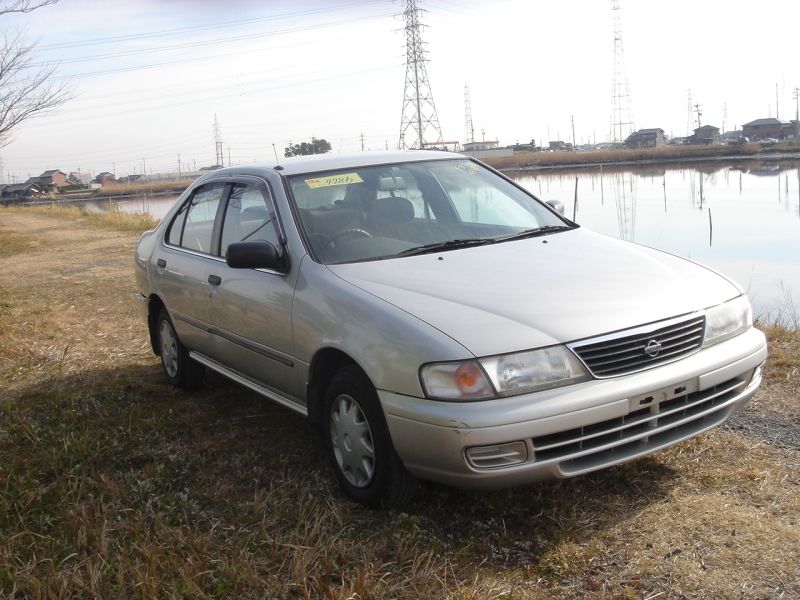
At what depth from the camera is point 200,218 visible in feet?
18.5

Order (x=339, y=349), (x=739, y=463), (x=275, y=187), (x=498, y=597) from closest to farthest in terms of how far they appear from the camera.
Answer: (x=498, y=597), (x=339, y=349), (x=739, y=463), (x=275, y=187)

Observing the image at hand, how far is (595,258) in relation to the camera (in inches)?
164

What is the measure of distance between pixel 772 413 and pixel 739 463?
873 mm

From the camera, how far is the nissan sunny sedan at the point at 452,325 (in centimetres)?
326

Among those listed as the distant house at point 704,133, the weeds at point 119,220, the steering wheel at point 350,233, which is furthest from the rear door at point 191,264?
the distant house at point 704,133

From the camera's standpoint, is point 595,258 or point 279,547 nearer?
point 279,547

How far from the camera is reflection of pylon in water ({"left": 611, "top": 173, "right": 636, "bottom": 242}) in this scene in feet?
72.6

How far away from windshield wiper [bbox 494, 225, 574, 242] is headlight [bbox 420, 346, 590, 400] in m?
1.37

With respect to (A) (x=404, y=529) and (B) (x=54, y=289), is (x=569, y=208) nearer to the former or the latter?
(B) (x=54, y=289)

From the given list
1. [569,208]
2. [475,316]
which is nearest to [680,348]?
[475,316]

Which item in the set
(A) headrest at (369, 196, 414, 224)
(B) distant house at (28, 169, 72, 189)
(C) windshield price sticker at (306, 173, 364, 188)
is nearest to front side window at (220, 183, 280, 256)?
(C) windshield price sticker at (306, 173, 364, 188)

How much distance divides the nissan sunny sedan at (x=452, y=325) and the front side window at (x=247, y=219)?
1 centimetres

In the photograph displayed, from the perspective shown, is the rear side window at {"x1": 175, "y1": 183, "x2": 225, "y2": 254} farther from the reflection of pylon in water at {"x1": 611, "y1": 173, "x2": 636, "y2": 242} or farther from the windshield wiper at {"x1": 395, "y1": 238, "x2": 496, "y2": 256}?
the reflection of pylon in water at {"x1": 611, "y1": 173, "x2": 636, "y2": 242}

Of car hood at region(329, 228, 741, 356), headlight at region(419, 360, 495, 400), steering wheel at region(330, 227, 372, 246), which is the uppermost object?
steering wheel at region(330, 227, 372, 246)
